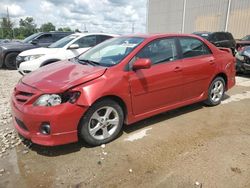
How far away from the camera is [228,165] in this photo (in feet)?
10.3

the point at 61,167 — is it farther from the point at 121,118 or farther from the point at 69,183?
the point at 121,118

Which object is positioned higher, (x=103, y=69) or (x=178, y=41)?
(x=178, y=41)

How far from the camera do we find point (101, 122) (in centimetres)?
363

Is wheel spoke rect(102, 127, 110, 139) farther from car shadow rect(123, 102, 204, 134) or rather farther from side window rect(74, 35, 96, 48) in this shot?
Result: side window rect(74, 35, 96, 48)

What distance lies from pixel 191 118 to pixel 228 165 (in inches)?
64.6

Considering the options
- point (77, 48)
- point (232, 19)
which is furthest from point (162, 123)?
point (232, 19)

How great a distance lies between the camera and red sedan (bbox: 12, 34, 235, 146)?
3.27 metres

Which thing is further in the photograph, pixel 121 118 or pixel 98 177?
pixel 121 118

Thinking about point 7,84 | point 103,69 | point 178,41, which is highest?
point 178,41

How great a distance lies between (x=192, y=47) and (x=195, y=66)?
0.40m

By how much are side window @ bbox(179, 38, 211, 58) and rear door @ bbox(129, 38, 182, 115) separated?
23 centimetres

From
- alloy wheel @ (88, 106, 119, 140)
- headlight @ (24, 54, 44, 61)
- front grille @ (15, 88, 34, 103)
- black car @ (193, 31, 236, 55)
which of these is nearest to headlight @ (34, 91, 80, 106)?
front grille @ (15, 88, 34, 103)

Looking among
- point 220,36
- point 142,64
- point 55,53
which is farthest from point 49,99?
point 220,36

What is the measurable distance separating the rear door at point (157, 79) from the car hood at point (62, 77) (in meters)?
0.61
